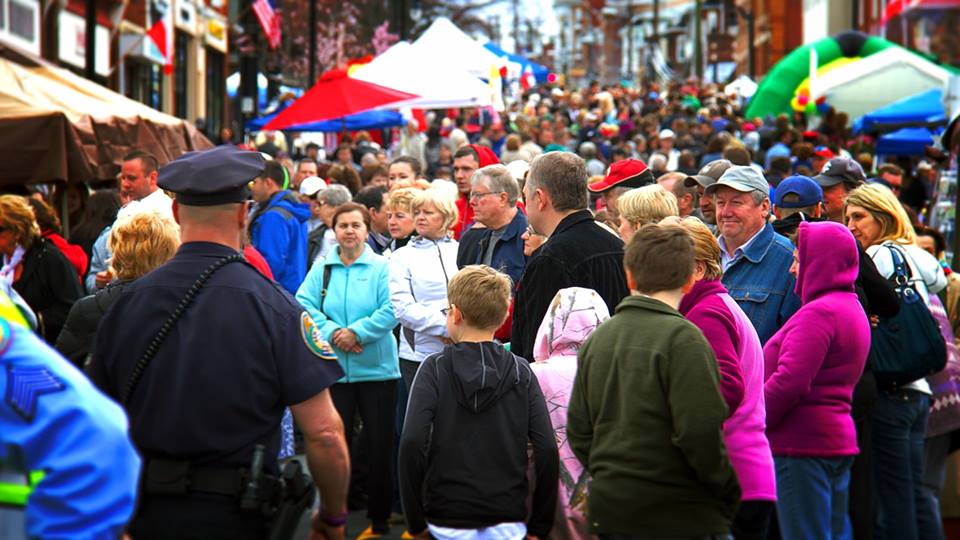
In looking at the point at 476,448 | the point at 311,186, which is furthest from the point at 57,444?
the point at 311,186

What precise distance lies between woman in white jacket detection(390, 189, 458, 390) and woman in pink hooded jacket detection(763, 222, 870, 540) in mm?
2562

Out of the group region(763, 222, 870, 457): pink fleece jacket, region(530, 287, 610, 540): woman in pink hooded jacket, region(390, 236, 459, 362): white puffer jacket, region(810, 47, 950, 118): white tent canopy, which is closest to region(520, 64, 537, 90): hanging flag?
region(810, 47, 950, 118): white tent canopy

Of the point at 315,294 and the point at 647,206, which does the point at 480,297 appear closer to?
the point at 647,206

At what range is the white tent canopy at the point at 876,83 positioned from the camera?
27344 millimetres

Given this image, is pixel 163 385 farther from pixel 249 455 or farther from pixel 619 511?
pixel 619 511

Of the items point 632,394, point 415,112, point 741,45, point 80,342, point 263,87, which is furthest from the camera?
point 741,45

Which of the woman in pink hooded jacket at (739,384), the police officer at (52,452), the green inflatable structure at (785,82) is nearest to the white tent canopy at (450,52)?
the woman in pink hooded jacket at (739,384)

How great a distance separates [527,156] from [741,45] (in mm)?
79393

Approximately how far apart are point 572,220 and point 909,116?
1743cm

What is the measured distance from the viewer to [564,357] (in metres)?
5.87

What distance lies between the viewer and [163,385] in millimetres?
4055

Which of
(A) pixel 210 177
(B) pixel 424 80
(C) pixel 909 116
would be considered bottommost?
(A) pixel 210 177

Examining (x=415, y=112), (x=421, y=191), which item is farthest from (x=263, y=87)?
(x=421, y=191)

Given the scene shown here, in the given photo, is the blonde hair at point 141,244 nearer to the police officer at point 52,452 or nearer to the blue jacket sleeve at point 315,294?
the blue jacket sleeve at point 315,294
